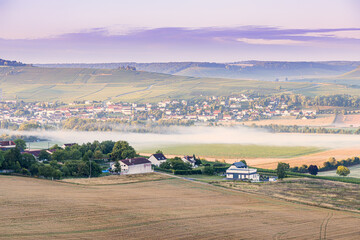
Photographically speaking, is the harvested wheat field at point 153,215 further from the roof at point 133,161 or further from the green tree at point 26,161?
the roof at point 133,161

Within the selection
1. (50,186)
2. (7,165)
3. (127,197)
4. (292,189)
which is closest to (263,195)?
(292,189)

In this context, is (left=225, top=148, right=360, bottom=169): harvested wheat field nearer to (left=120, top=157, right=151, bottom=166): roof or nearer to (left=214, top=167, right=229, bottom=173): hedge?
(left=214, top=167, right=229, bottom=173): hedge

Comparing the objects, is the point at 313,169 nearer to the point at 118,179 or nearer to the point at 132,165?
the point at 132,165

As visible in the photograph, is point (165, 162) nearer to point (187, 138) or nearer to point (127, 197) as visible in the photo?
point (127, 197)

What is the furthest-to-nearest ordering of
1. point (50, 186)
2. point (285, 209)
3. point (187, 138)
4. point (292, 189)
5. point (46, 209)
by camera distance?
point (187, 138), point (292, 189), point (50, 186), point (285, 209), point (46, 209)

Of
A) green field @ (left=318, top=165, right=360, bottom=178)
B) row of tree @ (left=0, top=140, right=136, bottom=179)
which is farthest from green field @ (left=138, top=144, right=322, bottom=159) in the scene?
row of tree @ (left=0, top=140, right=136, bottom=179)

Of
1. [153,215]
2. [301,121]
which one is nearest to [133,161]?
[153,215]

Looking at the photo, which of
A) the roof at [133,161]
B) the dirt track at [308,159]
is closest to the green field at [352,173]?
the dirt track at [308,159]
